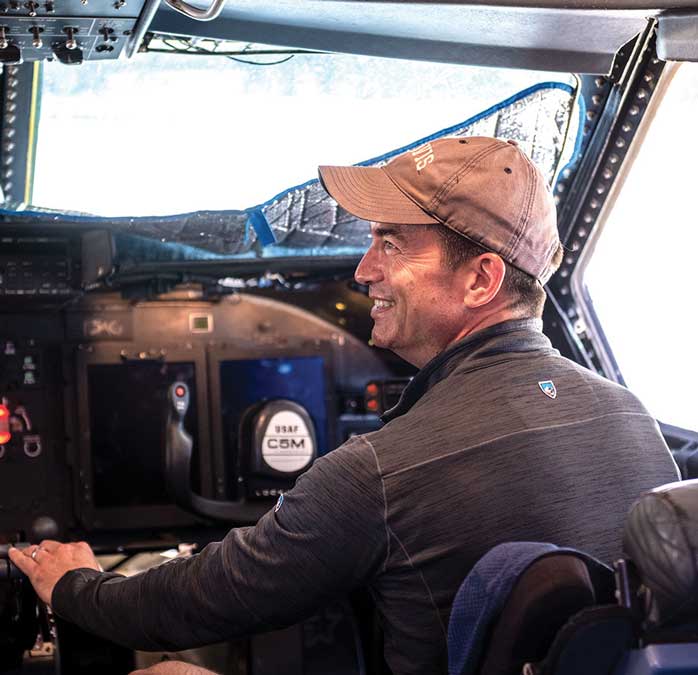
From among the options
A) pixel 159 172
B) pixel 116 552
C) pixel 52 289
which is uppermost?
pixel 159 172

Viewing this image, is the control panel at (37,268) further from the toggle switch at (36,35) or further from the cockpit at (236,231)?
the toggle switch at (36,35)

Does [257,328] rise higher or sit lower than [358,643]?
higher

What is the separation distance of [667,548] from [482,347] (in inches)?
30.2

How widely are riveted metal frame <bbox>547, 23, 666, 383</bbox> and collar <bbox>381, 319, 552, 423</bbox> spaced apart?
1093 millimetres

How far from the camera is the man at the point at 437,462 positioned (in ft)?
5.73

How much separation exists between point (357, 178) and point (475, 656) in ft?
3.30

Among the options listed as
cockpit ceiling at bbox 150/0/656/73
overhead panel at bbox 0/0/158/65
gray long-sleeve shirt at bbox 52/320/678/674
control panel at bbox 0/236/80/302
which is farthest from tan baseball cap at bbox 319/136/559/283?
control panel at bbox 0/236/80/302

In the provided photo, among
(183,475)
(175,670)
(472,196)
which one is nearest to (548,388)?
(472,196)

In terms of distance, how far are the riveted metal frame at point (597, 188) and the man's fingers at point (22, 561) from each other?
1.87 m

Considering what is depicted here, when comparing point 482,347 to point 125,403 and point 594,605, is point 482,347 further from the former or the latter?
point 125,403

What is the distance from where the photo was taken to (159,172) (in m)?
3.16

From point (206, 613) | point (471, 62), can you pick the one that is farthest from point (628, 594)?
point (471, 62)

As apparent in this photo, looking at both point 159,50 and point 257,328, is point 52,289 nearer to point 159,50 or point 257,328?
point 257,328

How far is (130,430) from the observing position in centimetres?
389
